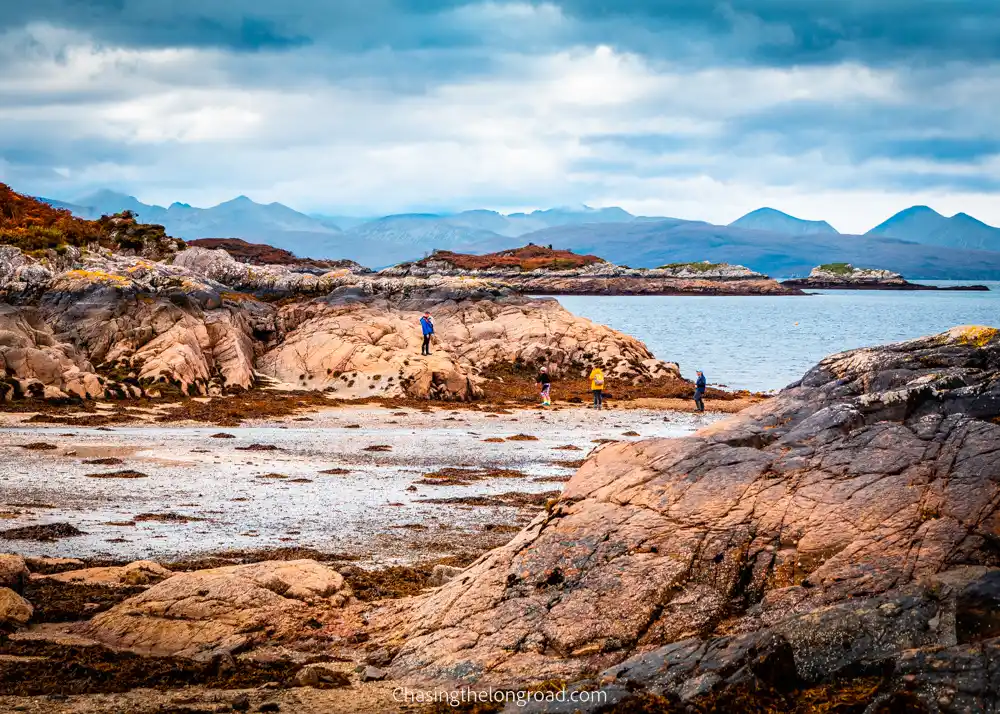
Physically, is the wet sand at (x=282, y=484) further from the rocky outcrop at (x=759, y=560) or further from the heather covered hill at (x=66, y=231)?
the heather covered hill at (x=66, y=231)

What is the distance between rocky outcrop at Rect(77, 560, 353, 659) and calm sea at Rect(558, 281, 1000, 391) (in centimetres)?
4490

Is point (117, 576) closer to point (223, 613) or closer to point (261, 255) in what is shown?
point (223, 613)

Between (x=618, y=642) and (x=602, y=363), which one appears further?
(x=602, y=363)

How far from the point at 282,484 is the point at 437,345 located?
26.9 m

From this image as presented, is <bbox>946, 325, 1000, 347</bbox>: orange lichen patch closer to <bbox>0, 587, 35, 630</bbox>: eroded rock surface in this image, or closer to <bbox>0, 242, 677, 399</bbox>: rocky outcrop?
<bbox>0, 587, 35, 630</bbox>: eroded rock surface

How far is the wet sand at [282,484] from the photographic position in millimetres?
17203

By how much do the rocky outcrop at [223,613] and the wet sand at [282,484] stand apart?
3281 mm

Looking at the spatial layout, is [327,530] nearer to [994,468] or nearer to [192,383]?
[994,468]

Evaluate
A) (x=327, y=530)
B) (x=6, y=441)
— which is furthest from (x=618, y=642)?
(x=6, y=441)

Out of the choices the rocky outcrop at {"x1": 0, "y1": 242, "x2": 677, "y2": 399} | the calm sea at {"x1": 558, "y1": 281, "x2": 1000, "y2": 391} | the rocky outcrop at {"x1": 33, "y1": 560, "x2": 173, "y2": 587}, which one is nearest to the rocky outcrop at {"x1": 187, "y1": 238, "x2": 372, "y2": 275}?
the calm sea at {"x1": 558, "y1": 281, "x2": 1000, "y2": 391}

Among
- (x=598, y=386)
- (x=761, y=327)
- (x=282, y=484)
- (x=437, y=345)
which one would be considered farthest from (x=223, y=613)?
(x=761, y=327)

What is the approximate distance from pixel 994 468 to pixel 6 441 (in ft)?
81.1

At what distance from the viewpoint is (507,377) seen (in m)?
49.2

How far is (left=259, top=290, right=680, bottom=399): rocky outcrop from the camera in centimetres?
4291
